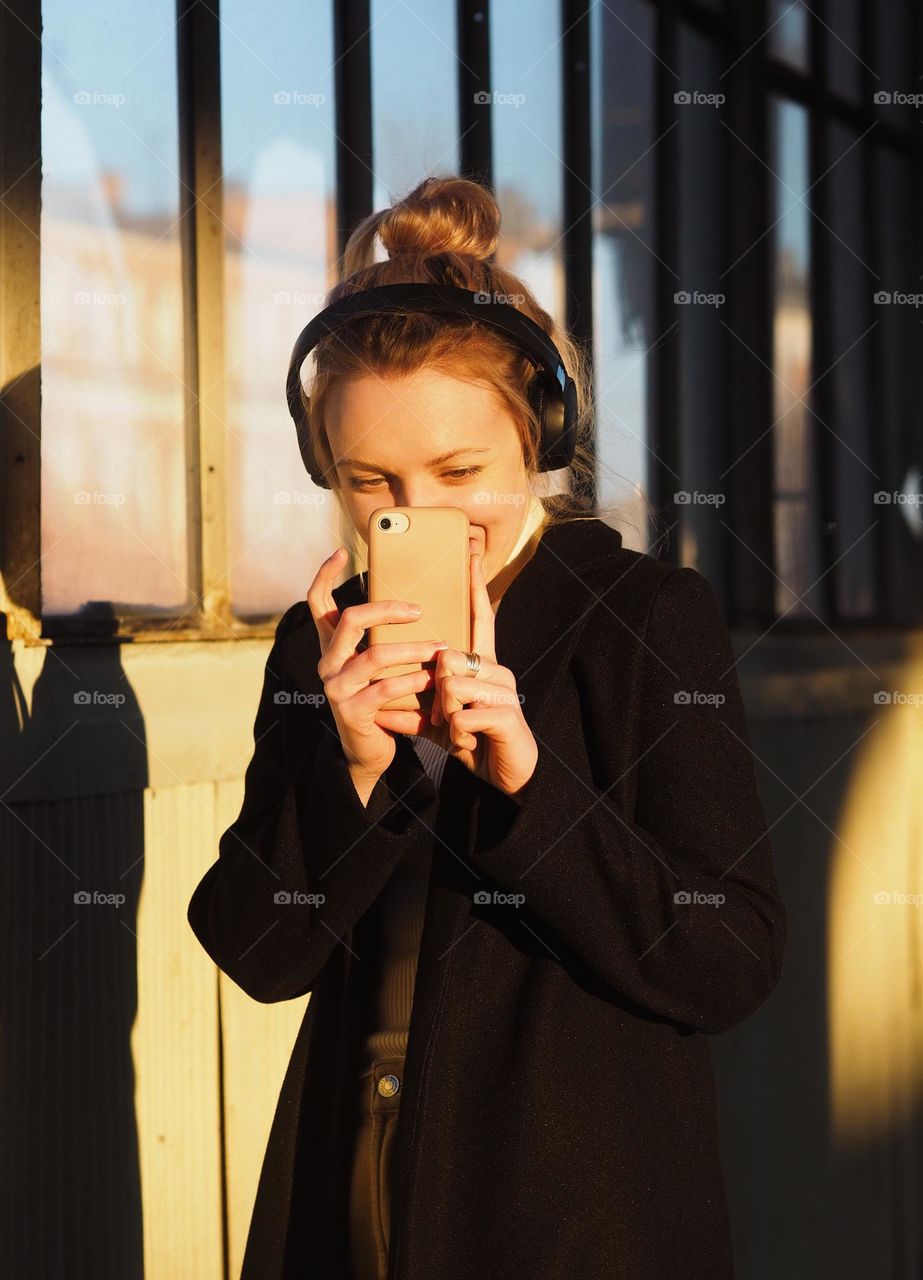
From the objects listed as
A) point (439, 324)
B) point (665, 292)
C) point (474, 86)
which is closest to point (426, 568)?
point (439, 324)

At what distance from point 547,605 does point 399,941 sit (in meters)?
0.40

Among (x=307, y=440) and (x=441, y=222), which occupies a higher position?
(x=441, y=222)

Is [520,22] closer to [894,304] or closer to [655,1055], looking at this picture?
[894,304]

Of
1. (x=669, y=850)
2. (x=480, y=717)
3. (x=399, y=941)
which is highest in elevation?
(x=480, y=717)

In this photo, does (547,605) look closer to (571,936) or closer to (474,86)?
(571,936)

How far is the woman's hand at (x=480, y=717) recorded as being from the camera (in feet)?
3.81

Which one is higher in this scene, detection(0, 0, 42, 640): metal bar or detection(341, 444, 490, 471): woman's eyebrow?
detection(0, 0, 42, 640): metal bar

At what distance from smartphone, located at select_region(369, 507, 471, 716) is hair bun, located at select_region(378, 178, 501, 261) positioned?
1.47 ft

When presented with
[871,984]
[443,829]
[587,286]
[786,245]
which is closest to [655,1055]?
[443,829]

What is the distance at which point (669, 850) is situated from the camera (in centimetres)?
130

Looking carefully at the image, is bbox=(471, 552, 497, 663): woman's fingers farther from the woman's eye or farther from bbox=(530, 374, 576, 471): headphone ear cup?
bbox=(530, 374, 576, 471): headphone ear cup

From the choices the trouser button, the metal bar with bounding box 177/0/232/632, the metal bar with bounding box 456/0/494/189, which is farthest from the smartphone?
the metal bar with bounding box 456/0/494/189

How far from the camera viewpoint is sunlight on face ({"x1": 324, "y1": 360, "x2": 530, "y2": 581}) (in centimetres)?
140

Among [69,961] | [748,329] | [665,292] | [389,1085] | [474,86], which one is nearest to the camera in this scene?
[389,1085]
